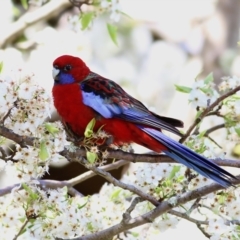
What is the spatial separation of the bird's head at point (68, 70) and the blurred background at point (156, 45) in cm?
87

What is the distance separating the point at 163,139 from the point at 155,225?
36 centimetres

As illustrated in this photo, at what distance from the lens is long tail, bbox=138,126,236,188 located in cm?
231

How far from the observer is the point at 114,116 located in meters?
2.73

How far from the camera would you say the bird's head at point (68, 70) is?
9.85ft

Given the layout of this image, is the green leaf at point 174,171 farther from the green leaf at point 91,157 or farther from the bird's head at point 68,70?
the bird's head at point 68,70

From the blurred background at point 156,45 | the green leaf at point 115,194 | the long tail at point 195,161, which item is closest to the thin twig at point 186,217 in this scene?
the long tail at point 195,161

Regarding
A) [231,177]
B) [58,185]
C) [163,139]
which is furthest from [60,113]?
[231,177]

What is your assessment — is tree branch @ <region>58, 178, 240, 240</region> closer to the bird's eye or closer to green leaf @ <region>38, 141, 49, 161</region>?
green leaf @ <region>38, 141, 49, 161</region>

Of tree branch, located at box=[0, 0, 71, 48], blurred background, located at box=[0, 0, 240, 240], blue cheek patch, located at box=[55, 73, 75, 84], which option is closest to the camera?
blue cheek patch, located at box=[55, 73, 75, 84]

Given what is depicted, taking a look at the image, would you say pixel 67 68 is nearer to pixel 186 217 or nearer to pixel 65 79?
pixel 65 79

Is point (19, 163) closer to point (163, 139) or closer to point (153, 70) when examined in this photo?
point (163, 139)

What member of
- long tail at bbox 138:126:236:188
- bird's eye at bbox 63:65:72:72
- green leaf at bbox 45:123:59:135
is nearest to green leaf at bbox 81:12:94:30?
bird's eye at bbox 63:65:72:72

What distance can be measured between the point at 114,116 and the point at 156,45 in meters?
4.29

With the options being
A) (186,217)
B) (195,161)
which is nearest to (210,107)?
(195,161)
